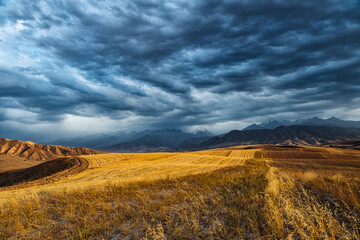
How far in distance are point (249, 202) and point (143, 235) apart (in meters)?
4.55

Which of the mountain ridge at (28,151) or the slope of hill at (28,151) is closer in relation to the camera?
the slope of hill at (28,151)

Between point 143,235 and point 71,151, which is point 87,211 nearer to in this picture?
point 143,235

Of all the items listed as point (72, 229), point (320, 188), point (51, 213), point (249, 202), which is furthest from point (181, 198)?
point (320, 188)

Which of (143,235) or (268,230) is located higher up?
(268,230)

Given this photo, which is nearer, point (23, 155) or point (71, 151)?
point (23, 155)

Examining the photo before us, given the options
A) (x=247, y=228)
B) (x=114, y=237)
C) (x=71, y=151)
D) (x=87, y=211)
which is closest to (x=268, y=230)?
(x=247, y=228)

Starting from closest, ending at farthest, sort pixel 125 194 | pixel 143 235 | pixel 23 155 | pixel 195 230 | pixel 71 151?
pixel 195 230 < pixel 143 235 < pixel 125 194 < pixel 23 155 < pixel 71 151

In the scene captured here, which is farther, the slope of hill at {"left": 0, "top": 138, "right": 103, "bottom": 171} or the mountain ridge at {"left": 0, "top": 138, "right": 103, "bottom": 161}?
the mountain ridge at {"left": 0, "top": 138, "right": 103, "bottom": 161}

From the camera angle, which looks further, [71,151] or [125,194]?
[71,151]

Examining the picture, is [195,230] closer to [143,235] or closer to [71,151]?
[143,235]

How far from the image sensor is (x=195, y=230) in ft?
17.2

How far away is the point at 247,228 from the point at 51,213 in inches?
332

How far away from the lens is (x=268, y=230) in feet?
15.6

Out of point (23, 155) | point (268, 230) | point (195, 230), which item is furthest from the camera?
point (23, 155)
